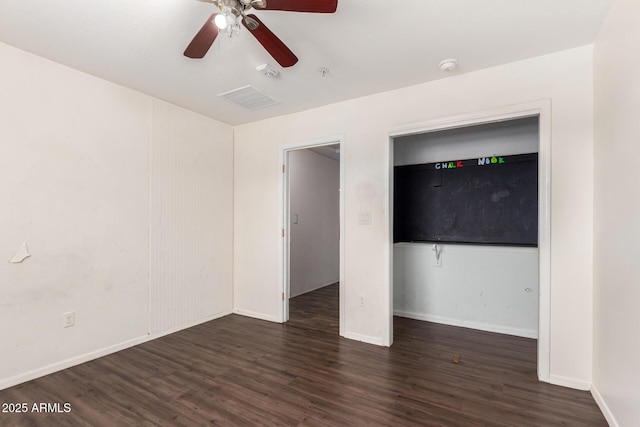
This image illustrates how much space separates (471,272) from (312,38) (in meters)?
3.09

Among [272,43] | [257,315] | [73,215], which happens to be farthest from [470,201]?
[73,215]

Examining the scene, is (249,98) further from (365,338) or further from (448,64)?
(365,338)

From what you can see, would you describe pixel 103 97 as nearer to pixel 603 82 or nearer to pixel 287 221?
pixel 287 221

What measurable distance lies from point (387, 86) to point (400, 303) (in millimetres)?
2717

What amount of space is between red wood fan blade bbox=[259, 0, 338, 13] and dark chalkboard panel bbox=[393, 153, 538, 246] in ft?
9.11

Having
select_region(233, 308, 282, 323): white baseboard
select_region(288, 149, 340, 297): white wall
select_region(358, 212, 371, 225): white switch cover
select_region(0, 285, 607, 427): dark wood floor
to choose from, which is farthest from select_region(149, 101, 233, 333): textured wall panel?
select_region(358, 212, 371, 225): white switch cover

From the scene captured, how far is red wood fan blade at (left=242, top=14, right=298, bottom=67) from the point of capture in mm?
1665

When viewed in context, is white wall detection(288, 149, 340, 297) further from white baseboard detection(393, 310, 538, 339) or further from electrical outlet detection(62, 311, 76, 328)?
electrical outlet detection(62, 311, 76, 328)

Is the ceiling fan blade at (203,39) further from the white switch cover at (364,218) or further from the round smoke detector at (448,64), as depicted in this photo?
the white switch cover at (364,218)

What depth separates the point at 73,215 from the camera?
8.82ft

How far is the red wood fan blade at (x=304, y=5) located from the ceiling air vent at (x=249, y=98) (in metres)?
1.58

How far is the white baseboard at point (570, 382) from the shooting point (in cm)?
226

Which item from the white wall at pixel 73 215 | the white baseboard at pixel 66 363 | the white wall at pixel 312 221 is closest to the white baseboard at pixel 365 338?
the white wall at pixel 312 221

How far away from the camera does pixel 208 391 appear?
89.8 inches
